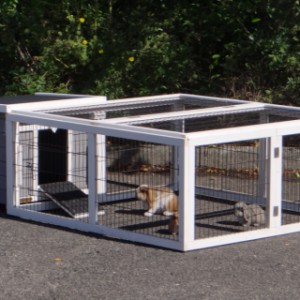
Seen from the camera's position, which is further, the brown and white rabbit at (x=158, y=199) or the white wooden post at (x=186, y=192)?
the brown and white rabbit at (x=158, y=199)

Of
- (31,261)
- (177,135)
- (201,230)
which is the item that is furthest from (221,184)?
(31,261)

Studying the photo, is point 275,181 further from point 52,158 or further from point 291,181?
point 52,158

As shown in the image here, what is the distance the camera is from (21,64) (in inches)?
486

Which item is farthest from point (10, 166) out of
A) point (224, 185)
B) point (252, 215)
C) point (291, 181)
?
point (291, 181)

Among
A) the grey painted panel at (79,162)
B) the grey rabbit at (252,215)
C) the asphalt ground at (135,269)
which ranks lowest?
the asphalt ground at (135,269)

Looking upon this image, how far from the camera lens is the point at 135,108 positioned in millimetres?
9172

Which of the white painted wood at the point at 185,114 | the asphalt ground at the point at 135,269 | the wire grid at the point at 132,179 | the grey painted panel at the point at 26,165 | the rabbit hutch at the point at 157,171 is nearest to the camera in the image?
the asphalt ground at the point at 135,269

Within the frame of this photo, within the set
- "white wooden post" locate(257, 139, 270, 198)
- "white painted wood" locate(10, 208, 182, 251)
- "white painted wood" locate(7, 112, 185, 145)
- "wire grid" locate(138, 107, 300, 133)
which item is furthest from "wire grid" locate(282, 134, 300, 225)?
"white painted wood" locate(7, 112, 185, 145)

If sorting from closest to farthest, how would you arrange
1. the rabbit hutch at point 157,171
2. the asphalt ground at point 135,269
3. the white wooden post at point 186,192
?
1. the asphalt ground at point 135,269
2. the white wooden post at point 186,192
3. the rabbit hutch at point 157,171

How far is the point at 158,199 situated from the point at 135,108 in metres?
1.23

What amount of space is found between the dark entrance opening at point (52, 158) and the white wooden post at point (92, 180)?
3.36ft

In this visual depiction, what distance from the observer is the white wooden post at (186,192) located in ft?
23.8

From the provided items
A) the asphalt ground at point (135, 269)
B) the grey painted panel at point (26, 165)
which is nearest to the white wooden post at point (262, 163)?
the asphalt ground at point (135, 269)

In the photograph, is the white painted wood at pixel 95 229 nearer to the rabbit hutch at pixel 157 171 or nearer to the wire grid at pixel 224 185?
the rabbit hutch at pixel 157 171
